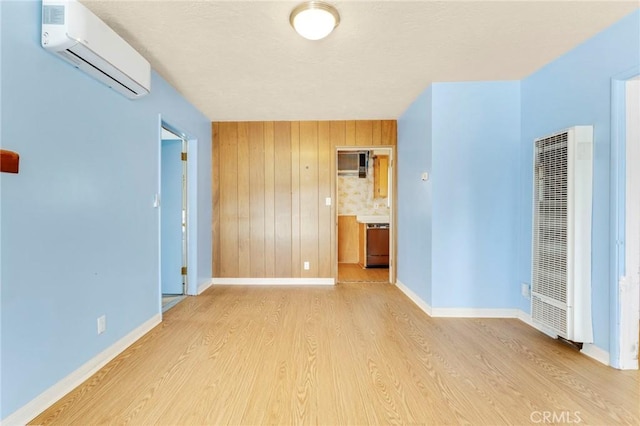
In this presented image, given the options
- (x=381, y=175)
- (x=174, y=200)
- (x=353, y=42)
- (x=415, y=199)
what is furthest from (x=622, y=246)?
(x=174, y=200)

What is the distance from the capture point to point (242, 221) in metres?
4.26

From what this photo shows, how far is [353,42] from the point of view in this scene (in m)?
2.18

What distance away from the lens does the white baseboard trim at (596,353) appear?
6.52ft

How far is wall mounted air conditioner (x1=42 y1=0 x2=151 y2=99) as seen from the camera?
1554 millimetres

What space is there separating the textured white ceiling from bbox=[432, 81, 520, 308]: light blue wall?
0.27m

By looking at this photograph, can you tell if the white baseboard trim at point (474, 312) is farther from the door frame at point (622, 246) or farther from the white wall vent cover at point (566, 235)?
the door frame at point (622, 246)

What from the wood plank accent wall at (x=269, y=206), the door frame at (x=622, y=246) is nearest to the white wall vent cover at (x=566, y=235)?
the door frame at (x=622, y=246)

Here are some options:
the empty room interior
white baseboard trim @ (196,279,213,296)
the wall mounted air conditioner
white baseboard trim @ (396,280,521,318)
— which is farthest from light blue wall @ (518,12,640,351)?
white baseboard trim @ (196,279,213,296)

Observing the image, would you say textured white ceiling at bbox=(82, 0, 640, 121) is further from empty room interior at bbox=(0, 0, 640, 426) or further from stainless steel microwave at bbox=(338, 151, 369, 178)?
stainless steel microwave at bbox=(338, 151, 369, 178)

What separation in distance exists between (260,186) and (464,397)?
3.49 meters

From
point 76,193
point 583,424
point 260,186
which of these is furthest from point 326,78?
point 583,424

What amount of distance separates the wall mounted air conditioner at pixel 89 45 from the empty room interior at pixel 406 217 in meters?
0.01

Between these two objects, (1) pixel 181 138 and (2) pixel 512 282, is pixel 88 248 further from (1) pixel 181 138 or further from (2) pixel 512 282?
(2) pixel 512 282

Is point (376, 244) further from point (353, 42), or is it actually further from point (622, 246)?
point (353, 42)
